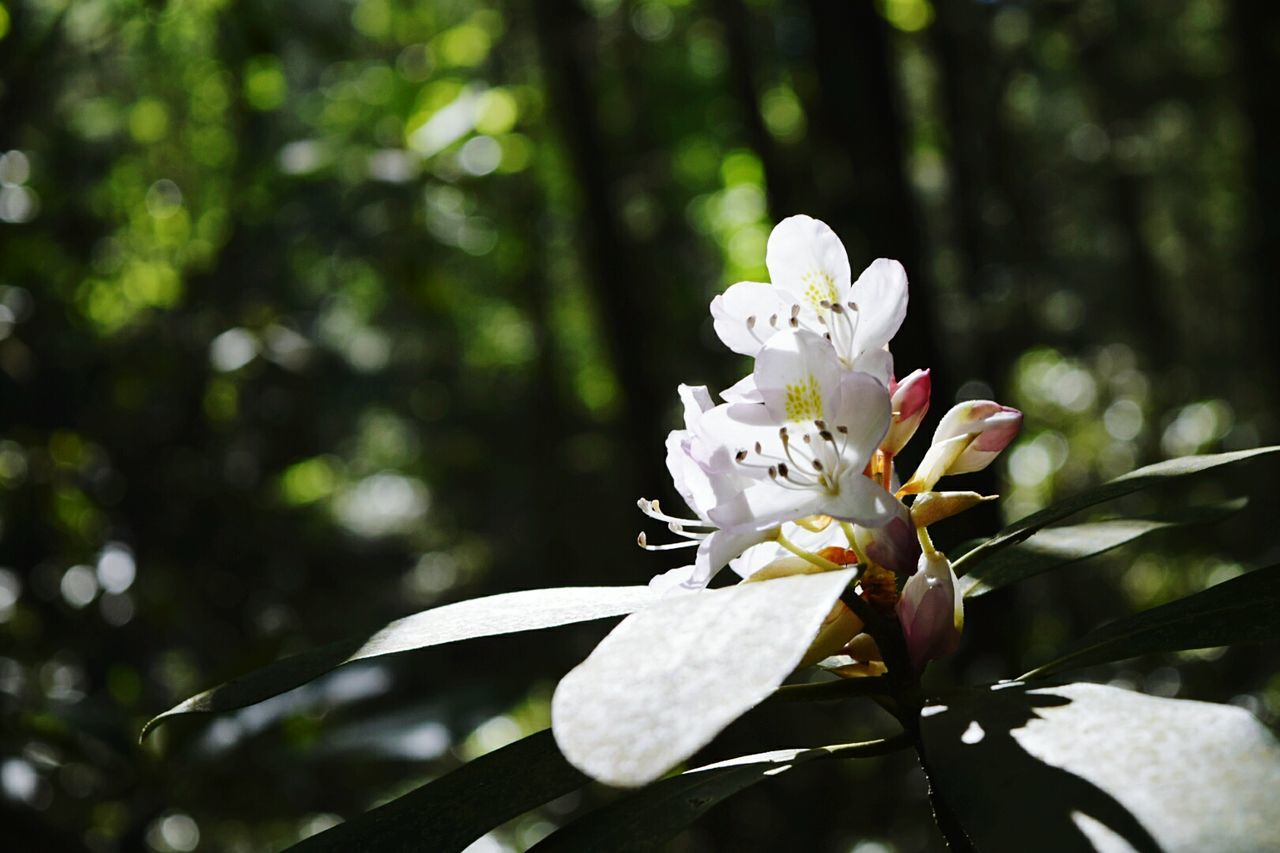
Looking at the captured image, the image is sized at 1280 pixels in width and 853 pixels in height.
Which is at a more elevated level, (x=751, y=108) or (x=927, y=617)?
(x=751, y=108)

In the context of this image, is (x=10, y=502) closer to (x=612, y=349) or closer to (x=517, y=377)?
(x=612, y=349)

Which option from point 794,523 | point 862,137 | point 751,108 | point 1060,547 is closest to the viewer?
point 794,523

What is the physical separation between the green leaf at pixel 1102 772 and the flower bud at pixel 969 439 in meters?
0.18

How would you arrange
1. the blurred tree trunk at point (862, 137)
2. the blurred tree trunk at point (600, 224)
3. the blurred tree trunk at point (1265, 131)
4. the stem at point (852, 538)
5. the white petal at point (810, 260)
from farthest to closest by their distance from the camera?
the blurred tree trunk at point (600, 224), the blurred tree trunk at point (1265, 131), the blurred tree trunk at point (862, 137), the white petal at point (810, 260), the stem at point (852, 538)

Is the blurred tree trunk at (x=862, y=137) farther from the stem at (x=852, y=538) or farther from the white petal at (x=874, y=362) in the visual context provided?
the stem at (x=852, y=538)

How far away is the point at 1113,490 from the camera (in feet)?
2.41

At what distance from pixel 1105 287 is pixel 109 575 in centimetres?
814

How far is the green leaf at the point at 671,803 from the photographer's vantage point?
0.64 meters

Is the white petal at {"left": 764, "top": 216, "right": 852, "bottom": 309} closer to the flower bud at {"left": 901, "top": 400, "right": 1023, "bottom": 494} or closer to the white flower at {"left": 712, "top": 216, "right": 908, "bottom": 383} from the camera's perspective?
the white flower at {"left": 712, "top": 216, "right": 908, "bottom": 383}

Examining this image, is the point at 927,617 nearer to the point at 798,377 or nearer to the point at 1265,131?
the point at 798,377

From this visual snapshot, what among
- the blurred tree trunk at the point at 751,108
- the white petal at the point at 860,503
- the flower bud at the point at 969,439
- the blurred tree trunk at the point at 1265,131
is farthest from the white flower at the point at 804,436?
the blurred tree trunk at the point at 1265,131

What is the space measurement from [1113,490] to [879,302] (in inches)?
7.2

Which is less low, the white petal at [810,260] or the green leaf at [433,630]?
the white petal at [810,260]

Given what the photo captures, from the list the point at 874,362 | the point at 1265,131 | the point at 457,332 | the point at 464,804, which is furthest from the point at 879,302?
the point at 457,332
